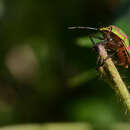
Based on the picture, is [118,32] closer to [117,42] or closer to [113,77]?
[117,42]


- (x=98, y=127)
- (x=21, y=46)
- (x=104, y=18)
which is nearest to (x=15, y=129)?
(x=98, y=127)

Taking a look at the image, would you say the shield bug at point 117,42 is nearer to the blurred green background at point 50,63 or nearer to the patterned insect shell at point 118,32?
the patterned insect shell at point 118,32

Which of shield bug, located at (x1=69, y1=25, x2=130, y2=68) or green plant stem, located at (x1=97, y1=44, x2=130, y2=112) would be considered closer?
green plant stem, located at (x1=97, y1=44, x2=130, y2=112)

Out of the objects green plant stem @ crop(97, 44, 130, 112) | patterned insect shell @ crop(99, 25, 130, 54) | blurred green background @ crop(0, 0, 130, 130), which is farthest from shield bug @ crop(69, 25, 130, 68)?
blurred green background @ crop(0, 0, 130, 130)

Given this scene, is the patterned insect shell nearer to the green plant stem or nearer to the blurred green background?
the green plant stem

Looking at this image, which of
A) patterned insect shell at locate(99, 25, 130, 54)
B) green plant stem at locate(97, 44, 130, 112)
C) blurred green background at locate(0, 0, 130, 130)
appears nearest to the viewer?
green plant stem at locate(97, 44, 130, 112)
